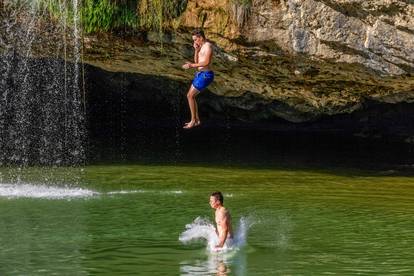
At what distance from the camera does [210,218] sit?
49.9ft

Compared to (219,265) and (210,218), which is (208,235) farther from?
(210,218)

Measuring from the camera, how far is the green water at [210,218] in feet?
39.1

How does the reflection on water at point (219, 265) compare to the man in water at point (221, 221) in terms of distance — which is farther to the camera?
the man in water at point (221, 221)

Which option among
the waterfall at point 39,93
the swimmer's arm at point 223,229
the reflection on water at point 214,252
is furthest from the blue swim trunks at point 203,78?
the waterfall at point 39,93

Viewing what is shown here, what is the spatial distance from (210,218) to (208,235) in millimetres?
1699

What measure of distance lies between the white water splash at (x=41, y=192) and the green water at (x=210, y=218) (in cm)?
5

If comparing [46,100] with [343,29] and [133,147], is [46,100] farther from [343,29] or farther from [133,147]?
[343,29]

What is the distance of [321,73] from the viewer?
19500 mm

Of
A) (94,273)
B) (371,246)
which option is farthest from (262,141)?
(94,273)

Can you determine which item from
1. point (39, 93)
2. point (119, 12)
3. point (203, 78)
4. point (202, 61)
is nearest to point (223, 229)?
point (203, 78)

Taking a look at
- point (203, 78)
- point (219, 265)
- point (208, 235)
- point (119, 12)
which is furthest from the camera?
point (119, 12)

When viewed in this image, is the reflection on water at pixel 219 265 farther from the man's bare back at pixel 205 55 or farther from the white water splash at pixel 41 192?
the white water splash at pixel 41 192

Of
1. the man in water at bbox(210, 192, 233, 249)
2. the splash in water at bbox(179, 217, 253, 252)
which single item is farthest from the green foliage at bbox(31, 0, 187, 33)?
the man in water at bbox(210, 192, 233, 249)

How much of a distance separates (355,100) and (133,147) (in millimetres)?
8054
